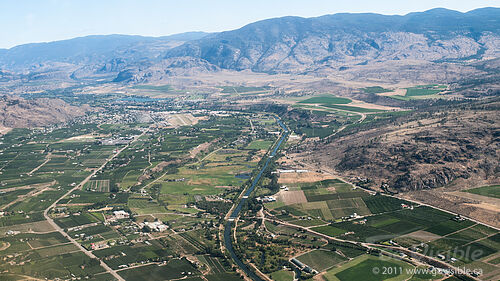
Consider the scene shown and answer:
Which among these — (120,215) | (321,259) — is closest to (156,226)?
(120,215)

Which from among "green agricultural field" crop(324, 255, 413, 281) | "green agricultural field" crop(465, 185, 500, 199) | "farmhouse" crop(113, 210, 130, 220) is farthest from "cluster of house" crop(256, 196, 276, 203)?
"green agricultural field" crop(465, 185, 500, 199)

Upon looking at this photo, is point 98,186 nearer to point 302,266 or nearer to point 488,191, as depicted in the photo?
point 302,266

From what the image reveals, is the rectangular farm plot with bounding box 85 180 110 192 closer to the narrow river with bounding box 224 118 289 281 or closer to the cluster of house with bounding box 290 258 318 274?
the narrow river with bounding box 224 118 289 281

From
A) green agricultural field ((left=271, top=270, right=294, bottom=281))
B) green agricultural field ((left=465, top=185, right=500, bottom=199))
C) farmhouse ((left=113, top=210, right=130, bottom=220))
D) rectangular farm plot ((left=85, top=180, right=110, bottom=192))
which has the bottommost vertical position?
green agricultural field ((left=271, top=270, right=294, bottom=281))

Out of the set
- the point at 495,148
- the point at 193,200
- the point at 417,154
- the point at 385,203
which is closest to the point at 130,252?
the point at 193,200

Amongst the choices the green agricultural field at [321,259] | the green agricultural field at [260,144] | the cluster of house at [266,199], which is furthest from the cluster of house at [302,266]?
the green agricultural field at [260,144]

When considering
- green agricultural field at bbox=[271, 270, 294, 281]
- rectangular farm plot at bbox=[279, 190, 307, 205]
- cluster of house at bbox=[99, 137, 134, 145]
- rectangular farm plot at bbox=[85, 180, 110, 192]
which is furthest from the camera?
cluster of house at bbox=[99, 137, 134, 145]

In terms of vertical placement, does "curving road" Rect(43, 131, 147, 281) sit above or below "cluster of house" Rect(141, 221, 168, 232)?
above
